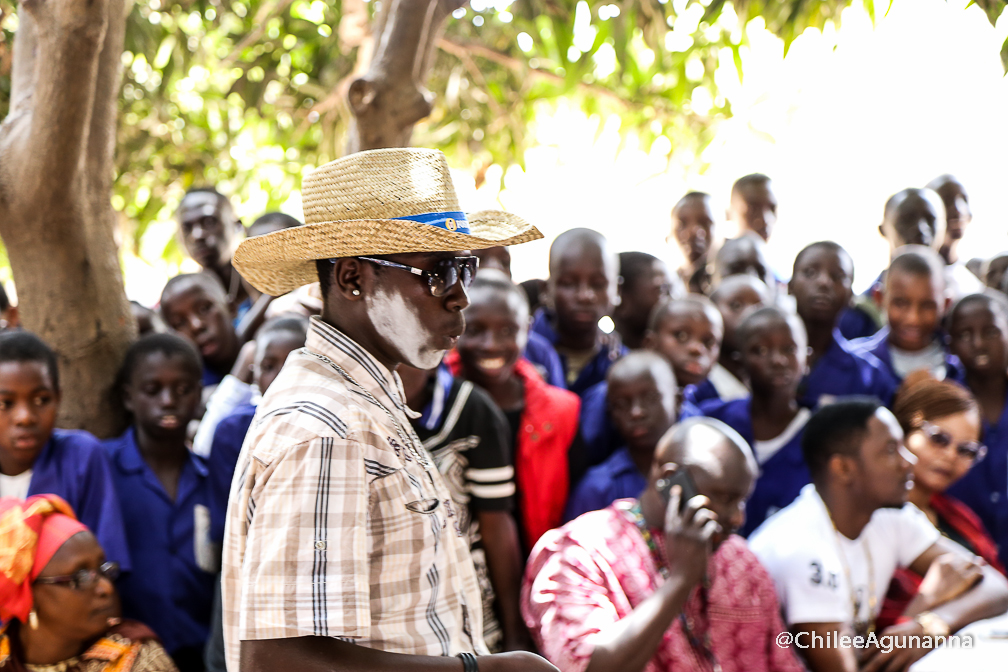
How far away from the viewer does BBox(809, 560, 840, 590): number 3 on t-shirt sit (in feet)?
9.67

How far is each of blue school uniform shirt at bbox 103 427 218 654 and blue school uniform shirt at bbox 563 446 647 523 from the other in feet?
4.03

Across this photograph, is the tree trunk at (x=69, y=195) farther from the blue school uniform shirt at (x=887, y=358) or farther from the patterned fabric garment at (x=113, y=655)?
the blue school uniform shirt at (x=887, y=358)

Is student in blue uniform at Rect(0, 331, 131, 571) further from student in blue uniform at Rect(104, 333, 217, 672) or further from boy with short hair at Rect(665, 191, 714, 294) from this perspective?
boy with short hair at Rect(665, 191, 714, 294)

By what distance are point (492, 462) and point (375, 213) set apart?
1379mm

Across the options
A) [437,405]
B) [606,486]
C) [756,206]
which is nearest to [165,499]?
[437,405]

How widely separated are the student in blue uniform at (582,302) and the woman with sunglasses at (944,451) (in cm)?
128

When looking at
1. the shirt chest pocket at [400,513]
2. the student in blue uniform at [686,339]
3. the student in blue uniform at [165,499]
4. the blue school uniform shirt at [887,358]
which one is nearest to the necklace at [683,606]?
the student in blue uniform at [686,339]

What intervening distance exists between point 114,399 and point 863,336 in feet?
12.3

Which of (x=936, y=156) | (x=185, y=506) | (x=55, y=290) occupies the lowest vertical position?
(x=185, y=506)

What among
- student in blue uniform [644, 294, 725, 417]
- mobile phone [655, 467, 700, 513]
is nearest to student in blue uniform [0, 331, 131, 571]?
mobile phone [655, 467, 700, 513]

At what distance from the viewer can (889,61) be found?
797 cm

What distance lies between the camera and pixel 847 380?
4.17m

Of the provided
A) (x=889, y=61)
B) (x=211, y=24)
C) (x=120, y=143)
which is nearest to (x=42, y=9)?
(x=211, y=24)

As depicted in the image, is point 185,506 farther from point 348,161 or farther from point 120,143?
point 120,143
